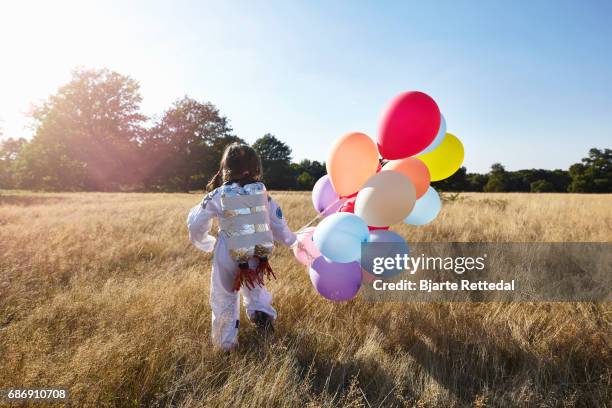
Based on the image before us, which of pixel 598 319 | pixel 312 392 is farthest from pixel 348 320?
pixel 598 319

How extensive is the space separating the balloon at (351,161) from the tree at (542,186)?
50942 millimetres

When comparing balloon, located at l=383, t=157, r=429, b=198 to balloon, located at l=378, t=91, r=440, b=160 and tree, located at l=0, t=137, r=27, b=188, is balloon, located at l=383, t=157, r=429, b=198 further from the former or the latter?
tree, located at l=0, t=137, r=27, b=188

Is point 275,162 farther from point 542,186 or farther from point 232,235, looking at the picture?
point 232,235

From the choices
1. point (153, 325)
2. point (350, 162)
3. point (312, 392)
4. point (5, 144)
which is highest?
point (5, 144)

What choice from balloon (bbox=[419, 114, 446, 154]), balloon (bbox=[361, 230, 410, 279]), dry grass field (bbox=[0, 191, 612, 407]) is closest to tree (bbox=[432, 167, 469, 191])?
balloon (bbox=[419, 114, 446, 154])

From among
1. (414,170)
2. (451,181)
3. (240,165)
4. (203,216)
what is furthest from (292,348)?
(451,181)

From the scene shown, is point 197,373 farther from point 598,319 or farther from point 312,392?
point 598,319

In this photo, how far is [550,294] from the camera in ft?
11.2

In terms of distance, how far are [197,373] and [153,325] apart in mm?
706

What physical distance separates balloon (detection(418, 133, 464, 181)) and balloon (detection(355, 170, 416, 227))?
796mm

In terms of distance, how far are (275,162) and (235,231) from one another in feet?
136

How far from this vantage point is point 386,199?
2418mm

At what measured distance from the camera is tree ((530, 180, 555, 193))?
44.4m

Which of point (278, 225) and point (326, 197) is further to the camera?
point (326, 197)
